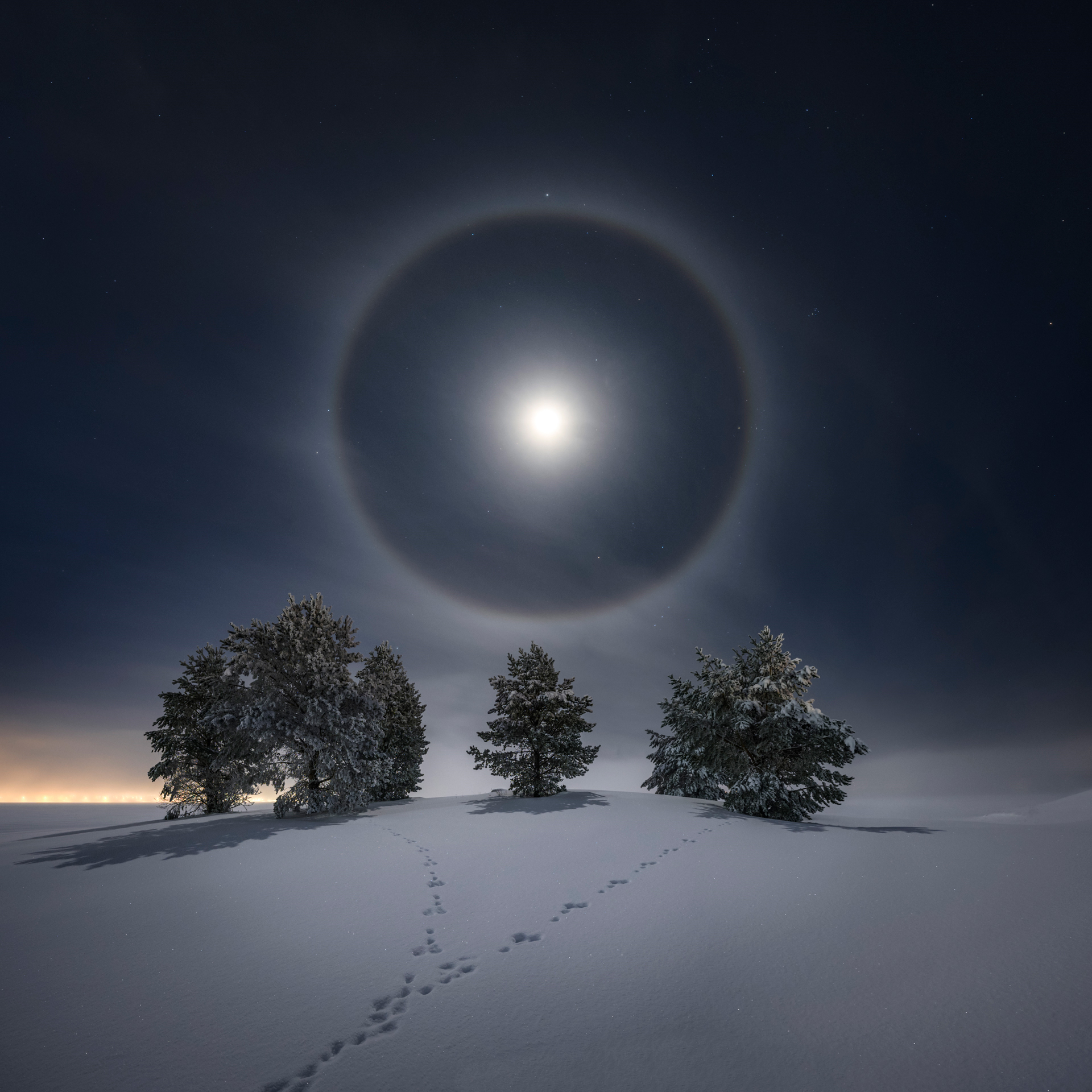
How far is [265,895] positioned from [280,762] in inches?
456

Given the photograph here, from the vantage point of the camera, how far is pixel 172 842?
519 inches

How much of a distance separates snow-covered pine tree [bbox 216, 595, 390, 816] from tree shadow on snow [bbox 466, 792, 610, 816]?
5.27 metres

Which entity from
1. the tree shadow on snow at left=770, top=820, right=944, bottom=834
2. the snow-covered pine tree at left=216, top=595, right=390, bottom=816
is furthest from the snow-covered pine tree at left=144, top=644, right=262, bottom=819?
the tree shadow on snow at left=770, top=820, right=944, bottom=834

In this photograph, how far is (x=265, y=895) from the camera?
8.91m

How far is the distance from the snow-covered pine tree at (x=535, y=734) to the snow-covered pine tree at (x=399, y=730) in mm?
6730

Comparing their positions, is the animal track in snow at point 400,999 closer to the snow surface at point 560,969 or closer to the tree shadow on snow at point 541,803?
the snow surface at point 560,969

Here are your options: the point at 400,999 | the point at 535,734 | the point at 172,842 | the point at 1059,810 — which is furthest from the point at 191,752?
the point at 1059,810

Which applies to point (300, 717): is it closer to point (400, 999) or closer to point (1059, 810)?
point (400, 999)

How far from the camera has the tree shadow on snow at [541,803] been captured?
58.9 feet

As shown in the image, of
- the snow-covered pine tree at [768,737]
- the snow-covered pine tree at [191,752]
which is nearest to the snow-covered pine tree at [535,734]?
the snow-covered pine tree at [768,737]

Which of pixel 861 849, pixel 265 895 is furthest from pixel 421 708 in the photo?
pixel 861 849

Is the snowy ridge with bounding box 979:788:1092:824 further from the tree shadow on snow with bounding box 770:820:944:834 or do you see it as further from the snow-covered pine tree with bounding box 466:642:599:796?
the snow-covered pine tree with bounding box 466:642:599:796

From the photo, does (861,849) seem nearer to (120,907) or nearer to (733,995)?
(733,995)

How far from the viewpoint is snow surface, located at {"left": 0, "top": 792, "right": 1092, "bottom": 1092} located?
4137mm
